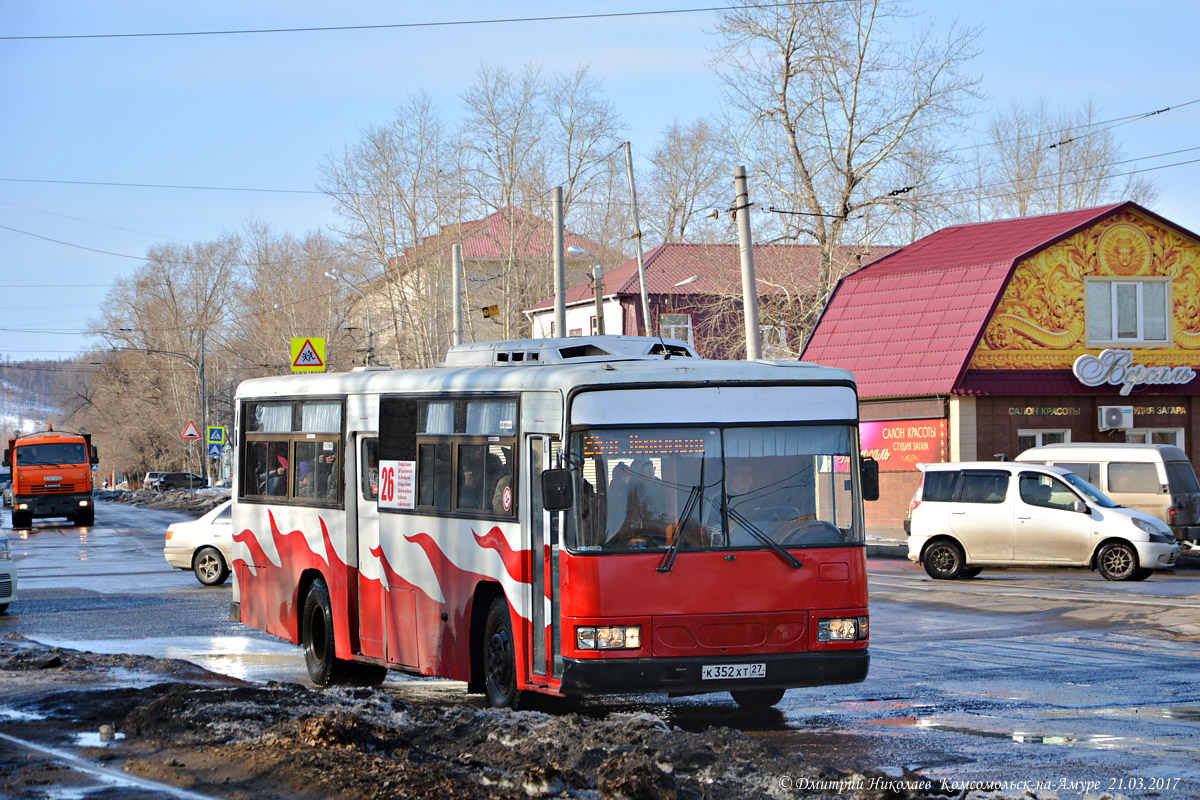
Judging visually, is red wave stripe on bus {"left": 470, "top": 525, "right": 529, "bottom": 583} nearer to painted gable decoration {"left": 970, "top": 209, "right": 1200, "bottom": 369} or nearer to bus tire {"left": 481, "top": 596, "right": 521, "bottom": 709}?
bus tire {"left": 481, "top": 596, "right": 521, "bottom": 709}

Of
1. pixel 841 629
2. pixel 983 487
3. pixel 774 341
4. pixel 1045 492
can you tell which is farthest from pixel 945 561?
pixel 774 341

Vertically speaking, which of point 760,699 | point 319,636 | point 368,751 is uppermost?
point 319,636

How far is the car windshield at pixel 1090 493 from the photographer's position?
2138 cm

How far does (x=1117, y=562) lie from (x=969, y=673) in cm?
1052

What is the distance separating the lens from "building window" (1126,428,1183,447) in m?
32.9

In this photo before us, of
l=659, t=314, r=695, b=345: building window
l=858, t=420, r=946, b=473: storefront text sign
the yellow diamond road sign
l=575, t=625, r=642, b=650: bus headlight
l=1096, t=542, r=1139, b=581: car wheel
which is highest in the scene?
l=659, t=314, r=695, b=345: building window

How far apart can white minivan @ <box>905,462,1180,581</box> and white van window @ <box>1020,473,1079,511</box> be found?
2 centimetres

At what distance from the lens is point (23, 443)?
153 feet

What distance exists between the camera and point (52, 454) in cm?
4688

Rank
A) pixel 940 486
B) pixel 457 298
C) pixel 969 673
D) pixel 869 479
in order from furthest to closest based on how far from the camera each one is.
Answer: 1. pixel 457 298
2. pixel 940 486
3. pixel 969 673
4. pixel 869 479

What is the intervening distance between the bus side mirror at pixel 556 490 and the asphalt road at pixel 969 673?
202cm

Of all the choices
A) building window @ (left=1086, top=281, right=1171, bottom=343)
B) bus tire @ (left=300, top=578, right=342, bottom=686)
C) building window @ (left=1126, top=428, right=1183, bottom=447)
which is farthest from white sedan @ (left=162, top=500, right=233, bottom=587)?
building window @ (left=1126, top=428, right=1183, bottom=447)

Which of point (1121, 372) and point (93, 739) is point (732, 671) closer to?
point (93, 739)

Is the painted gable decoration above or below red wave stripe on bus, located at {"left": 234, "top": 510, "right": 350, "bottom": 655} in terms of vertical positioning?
above
